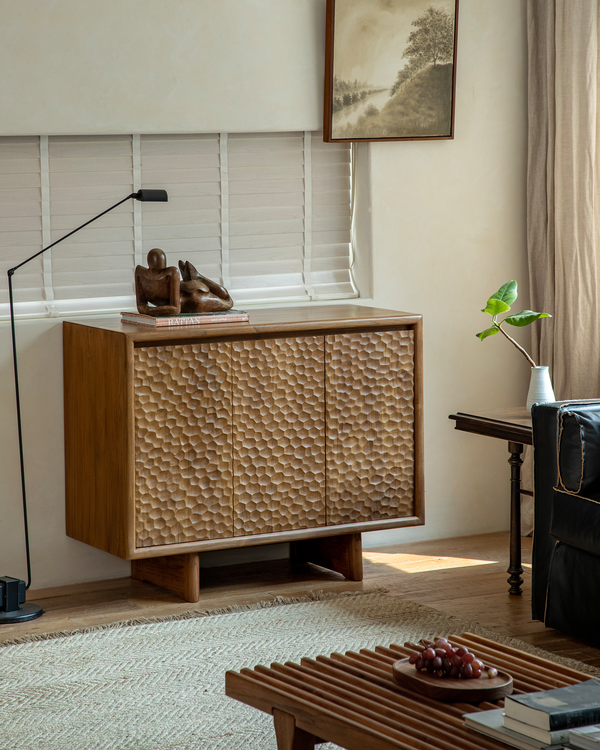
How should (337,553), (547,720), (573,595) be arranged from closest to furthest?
1. (547,720)
2. (573,595)
3. (337,553)

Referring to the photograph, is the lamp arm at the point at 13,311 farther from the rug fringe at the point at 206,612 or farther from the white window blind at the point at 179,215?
the rug fringe at the point at 206,612

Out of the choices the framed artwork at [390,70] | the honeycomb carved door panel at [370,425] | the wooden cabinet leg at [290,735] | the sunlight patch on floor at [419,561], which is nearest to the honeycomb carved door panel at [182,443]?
the honeycomb carved door panel at [370,425]

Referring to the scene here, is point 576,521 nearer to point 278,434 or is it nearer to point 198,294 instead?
point 278,434

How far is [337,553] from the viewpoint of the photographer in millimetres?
3928

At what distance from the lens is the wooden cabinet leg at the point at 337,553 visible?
3.87m

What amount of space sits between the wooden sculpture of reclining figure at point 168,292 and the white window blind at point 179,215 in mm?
337

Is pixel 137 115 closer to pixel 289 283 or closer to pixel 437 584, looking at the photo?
pixel 289 283

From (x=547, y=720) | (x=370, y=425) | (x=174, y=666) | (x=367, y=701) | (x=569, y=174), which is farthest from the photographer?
(x=569, y=174)

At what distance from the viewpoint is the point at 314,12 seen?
4.03m

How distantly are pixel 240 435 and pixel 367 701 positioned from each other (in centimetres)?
168

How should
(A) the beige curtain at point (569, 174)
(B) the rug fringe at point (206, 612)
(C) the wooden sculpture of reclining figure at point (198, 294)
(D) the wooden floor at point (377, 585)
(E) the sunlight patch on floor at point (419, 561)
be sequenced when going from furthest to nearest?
(A) the beige curtain at point (569, 174) < (E) the sunlight patch on floor at point (419, 561) < (C) the wooden sculpture of reclining figure at point (198, 294) < (D) the wooden floor at point (377, 585) < (B) the rug fringe at point (206, 612)

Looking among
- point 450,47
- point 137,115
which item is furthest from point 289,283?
point 450,47

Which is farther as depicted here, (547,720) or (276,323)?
(276,323)

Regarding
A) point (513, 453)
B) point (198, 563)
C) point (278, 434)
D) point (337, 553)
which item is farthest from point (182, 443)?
point (513, 453)
